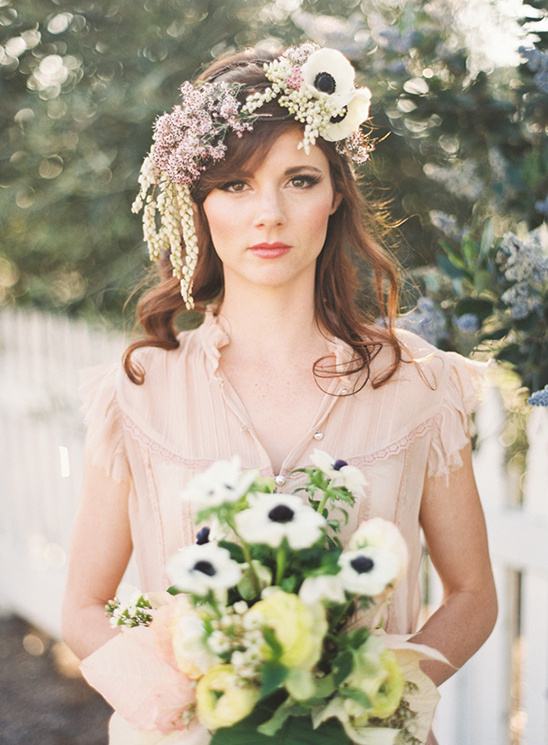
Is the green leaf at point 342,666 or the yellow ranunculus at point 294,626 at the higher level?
the yellow ranunculus at point 294,626

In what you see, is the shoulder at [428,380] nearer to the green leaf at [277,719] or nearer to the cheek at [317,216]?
the cheek at [317,216]

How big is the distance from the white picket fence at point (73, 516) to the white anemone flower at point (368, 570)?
46.8 inches

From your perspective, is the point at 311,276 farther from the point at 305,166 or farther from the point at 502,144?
the point at 502,144

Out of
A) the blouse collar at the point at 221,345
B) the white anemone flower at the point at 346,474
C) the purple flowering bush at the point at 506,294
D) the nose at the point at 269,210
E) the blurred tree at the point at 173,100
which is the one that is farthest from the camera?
the blurred tree at the point at 173,100

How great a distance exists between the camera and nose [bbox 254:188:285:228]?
1502mm

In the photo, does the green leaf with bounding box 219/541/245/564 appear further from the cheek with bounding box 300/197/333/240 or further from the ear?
the ear

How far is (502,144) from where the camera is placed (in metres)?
2.44

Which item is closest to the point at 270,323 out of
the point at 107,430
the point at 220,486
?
the point at 107,430

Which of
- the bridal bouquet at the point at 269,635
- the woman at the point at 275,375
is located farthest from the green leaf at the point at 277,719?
the woman at the point at 275,375

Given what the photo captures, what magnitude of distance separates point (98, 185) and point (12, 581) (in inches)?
109

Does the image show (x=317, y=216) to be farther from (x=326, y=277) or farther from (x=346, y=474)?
(x=346, y=474)

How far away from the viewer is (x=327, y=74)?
1.60 meters

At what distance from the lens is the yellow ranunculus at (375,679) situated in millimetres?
1014

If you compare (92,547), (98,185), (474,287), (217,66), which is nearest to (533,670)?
(474,287)
